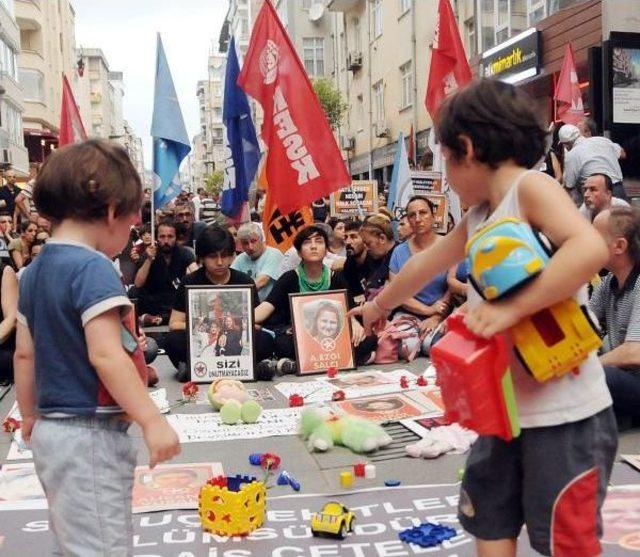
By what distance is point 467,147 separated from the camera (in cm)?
204

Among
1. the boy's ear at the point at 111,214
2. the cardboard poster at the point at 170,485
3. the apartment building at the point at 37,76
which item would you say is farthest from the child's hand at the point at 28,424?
the apartment building at the point at 37,76

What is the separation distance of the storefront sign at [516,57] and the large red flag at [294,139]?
27.2 ft

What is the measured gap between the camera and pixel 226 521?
10.6 ft

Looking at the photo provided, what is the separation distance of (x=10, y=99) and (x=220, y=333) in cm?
3238

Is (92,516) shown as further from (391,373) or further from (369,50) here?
(369,50)

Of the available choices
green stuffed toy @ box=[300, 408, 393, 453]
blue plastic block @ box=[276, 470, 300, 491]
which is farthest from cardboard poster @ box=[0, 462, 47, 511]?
green stuffed toy @ box=[300, 408, 393, 453]

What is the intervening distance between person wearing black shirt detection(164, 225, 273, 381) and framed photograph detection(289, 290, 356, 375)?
31cm

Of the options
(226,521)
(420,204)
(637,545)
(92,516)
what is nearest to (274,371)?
(420,204)

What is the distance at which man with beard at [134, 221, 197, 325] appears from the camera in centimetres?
858

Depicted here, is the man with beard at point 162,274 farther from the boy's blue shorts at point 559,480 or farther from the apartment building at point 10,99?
the apartment building at point 10,99

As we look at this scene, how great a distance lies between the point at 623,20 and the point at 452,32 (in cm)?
625

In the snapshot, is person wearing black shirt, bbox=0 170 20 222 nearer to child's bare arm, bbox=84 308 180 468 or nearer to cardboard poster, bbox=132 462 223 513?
cardboard poster, bbox=132 462 223 513

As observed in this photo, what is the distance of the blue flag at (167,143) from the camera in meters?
9.48

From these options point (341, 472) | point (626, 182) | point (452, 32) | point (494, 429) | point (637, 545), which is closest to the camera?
point (494, 429)
